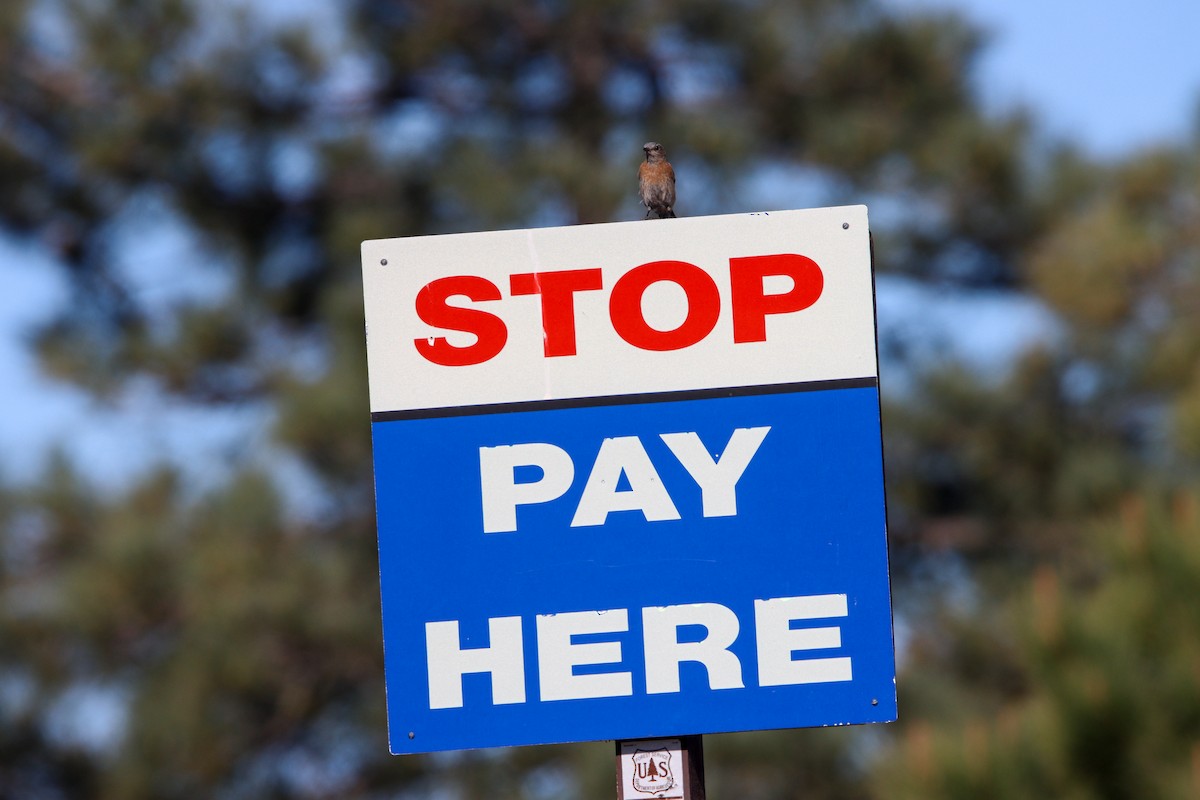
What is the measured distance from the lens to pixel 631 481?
6.64 ft

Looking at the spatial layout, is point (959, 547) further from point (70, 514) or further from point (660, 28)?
point (70, 514)

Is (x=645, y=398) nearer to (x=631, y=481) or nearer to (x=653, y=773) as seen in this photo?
(x=631, y=481)

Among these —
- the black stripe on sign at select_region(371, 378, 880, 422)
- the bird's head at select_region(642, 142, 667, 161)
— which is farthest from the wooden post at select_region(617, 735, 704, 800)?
the bird's head at select_region(642, 142, 667, 161)

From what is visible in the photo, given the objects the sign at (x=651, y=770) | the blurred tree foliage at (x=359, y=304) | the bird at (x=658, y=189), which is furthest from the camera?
the blurred tree foliage at (x=359, y=304)

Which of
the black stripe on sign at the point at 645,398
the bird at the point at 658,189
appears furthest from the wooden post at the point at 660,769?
the bird at the point at 658,189

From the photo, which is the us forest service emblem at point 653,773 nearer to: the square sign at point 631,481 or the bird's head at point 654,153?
the square sign at point 631,481

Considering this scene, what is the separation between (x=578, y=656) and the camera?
6.58 ft

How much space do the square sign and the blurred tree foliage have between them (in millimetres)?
5407

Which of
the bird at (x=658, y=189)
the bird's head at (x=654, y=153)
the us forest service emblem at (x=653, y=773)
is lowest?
the us forest service emblem at (x=653, y=773)

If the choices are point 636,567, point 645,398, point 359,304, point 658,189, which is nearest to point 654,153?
point 658,189

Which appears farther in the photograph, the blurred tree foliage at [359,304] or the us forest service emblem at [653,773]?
the blurred tree foliage at [359,304]

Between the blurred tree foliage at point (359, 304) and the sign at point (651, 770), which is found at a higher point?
the blurred tree foliage at point (359, 304)

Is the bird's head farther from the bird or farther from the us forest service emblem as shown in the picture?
the us forest service emblem

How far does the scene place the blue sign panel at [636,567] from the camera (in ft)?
6.53
